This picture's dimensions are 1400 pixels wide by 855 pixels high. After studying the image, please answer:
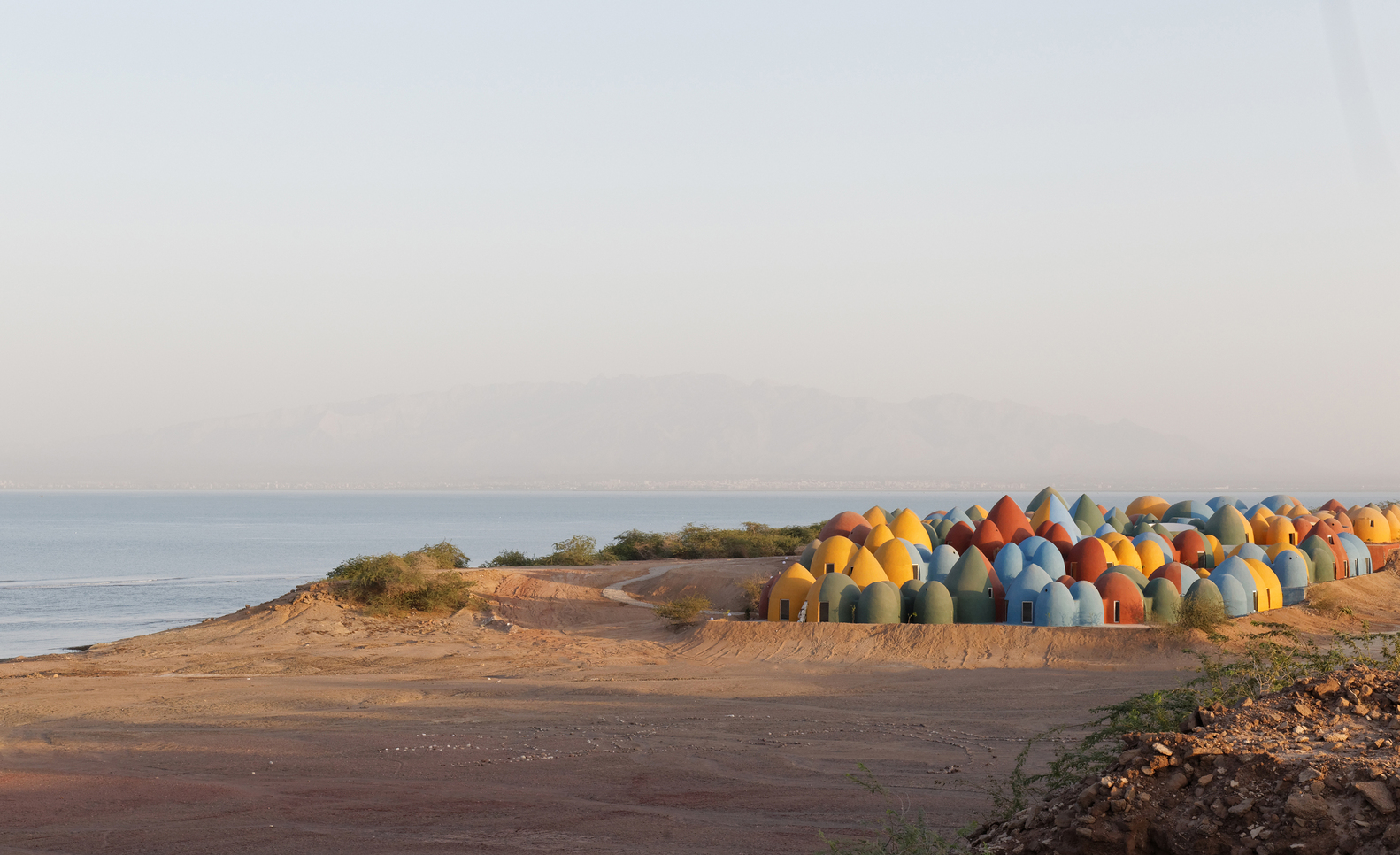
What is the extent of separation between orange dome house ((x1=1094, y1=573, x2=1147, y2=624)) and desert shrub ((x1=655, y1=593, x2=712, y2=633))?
1084cm

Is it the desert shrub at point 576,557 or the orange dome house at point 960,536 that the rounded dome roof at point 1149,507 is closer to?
the orange dome house at point 960,536

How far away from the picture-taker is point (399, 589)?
3597cm

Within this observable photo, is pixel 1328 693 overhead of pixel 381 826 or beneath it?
overhead

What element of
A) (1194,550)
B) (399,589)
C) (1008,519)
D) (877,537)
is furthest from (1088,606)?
(399,589)

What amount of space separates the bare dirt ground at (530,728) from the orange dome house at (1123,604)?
1.44 metres

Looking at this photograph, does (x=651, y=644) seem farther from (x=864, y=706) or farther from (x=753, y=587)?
(x=864, y=706)

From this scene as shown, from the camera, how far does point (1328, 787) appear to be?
267 inches

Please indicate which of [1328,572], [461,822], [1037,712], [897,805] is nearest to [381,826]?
[461,822]

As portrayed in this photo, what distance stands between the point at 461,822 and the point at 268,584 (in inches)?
2093

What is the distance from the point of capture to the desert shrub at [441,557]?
130ft

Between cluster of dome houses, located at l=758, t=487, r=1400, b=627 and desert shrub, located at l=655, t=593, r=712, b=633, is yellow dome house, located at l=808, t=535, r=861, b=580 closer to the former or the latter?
cluster of dome houses, located at l=758, t=487, r=1400, b=627

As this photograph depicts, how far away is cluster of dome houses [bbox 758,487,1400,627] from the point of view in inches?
1050

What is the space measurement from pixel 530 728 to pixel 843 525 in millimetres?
19156

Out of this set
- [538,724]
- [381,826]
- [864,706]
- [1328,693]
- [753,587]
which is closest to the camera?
→ [1328,693]
